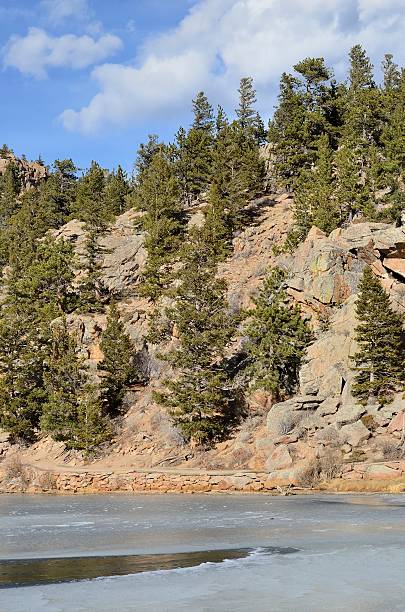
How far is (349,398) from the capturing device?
111 ft

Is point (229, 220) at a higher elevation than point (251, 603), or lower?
higher

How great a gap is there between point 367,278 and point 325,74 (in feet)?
165

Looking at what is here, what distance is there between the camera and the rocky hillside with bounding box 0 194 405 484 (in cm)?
3056

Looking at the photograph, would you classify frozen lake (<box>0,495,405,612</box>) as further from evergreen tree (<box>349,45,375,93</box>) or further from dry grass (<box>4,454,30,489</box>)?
evergreen tree (<box>349,45,375,93</box>)

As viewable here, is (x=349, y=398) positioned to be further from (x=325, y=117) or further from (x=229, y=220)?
(x=325, y=117)

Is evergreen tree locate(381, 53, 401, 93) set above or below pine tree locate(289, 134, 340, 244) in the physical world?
above

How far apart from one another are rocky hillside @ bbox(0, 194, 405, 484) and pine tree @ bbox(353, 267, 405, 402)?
0.97m

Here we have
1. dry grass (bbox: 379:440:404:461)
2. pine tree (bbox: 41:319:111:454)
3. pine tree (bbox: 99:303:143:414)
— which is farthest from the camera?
pine tree (bbox: 99:303:143:414)

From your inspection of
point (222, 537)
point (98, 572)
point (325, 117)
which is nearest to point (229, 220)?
point (325, 117)

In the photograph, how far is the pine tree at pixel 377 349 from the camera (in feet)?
109

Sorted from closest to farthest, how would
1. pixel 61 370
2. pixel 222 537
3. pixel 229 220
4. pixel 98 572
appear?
1. pixel 98 572
2. pixel 222 537
3. pixel 61 370
4. pixel 229 220

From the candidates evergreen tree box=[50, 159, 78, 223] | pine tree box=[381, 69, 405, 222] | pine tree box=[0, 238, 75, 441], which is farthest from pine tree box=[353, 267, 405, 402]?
evergreen tree box=[50, 159, 78, 223]

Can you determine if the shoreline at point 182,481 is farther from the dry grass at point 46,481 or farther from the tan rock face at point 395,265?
the tan rock face at point 395,265

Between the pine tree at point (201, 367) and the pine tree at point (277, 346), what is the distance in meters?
1.64
